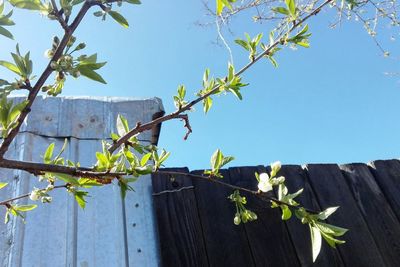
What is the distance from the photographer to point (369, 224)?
162 cm

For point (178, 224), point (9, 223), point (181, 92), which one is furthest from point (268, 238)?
point (9, 223)

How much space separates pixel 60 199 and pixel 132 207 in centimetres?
24

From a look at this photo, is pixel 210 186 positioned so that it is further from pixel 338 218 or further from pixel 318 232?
pixel 318 232

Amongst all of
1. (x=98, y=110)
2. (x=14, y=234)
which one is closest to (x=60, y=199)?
(x=14, y=234)

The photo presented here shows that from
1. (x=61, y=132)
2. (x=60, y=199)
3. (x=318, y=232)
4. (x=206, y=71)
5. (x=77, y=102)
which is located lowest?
(x=318, y=232)

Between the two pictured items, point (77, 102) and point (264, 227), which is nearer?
point (264, 227)

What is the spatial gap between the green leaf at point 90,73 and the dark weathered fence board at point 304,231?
1.05 metres

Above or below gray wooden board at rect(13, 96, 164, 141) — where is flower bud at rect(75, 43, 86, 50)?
below

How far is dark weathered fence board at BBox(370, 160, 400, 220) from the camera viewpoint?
1.74m

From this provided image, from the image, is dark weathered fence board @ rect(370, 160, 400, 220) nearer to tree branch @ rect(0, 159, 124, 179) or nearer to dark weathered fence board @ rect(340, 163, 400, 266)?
dark weathered fence board @ rect(340, 163, 400, 266)

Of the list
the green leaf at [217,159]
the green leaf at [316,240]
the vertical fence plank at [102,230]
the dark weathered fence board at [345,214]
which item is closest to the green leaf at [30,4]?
the green leaf at [217,159]

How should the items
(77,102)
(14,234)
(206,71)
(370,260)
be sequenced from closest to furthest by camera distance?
1. (206,71)
2. (14,234)
3. (370,260)
4. (77,102)

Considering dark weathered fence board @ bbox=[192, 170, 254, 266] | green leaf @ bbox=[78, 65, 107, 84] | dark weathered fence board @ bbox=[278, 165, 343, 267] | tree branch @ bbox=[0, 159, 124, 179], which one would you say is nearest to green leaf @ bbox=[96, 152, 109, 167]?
tree branch @ bbox=[0, 159, 124, 179]

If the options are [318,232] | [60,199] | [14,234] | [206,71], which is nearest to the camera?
[318,232]
